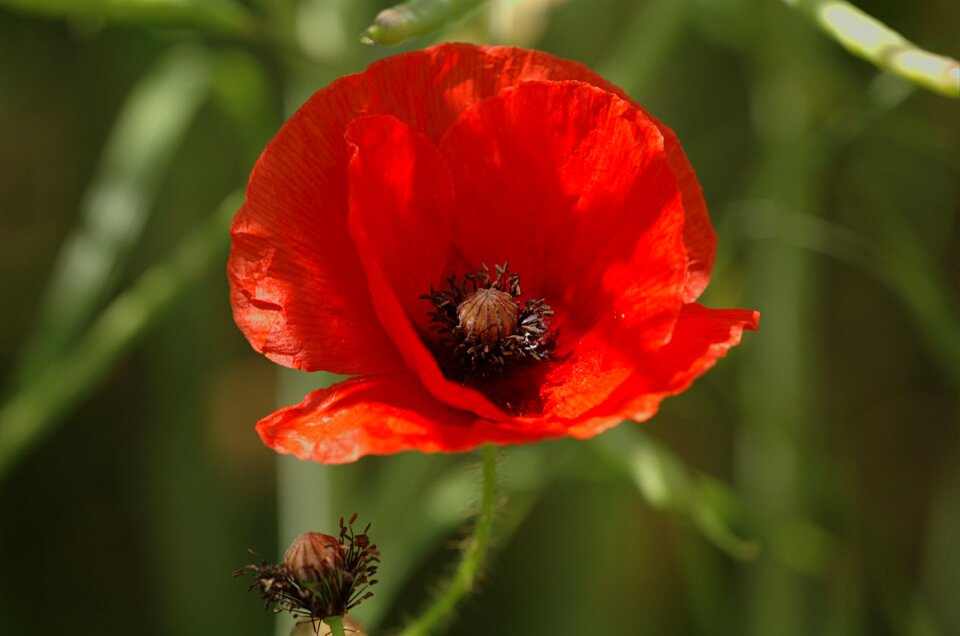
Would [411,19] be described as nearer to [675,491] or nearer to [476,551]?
[476,551]

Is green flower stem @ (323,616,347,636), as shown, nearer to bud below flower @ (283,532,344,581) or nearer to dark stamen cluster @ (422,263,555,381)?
bud below flower @ (283,532,344,581)

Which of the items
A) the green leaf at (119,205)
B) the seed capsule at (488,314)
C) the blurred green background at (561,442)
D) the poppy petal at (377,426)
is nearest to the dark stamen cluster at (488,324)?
the seed capsule at (488,314)

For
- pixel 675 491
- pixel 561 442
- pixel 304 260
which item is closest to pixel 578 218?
pixel 304 260

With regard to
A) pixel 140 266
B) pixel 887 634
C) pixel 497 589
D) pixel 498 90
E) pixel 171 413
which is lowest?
pixel 887 634

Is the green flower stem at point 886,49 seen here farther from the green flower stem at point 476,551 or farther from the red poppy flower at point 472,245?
the green flower stem at point 476,551

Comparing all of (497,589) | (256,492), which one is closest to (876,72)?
(497,589)

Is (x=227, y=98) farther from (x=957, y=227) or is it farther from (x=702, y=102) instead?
(x=957, y=227)
